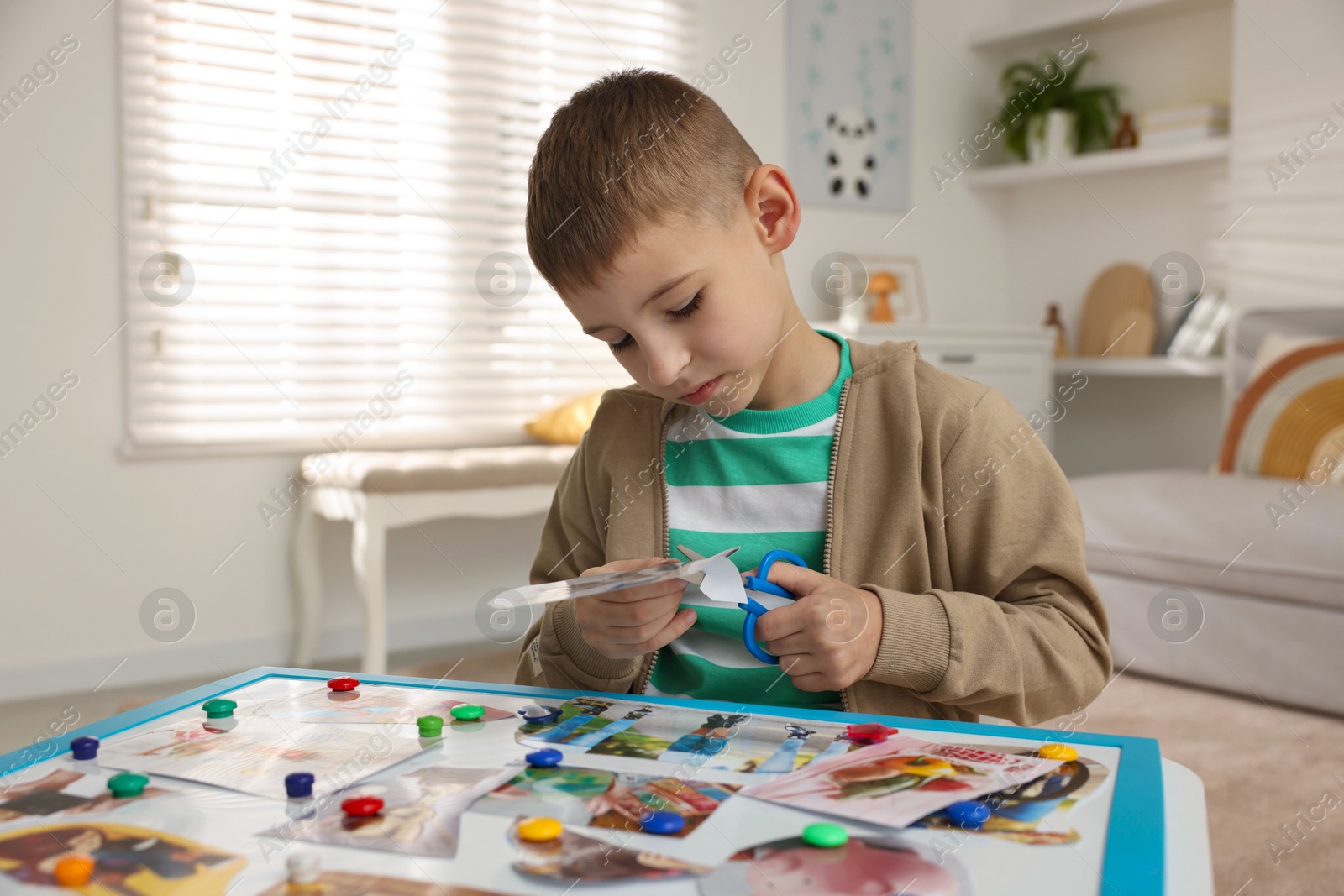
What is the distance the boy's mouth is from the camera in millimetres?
834

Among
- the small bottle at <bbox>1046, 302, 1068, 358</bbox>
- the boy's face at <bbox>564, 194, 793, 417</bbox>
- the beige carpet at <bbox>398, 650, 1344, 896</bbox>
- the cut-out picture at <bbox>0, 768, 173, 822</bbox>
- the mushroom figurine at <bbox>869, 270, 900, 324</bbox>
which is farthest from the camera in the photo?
the small bottle at <bbox>1046, 302, 1068, 358</bbox>

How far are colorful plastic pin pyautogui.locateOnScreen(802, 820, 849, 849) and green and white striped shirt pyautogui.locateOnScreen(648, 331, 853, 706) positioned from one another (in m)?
0.39

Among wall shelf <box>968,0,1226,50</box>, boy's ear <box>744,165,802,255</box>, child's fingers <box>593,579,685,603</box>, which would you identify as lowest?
child's fingers <box>593,579,685,603</box>

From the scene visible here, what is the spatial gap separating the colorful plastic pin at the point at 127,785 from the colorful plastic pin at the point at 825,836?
1.11 feet

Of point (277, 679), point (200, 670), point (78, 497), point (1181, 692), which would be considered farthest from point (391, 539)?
point (277, 679)

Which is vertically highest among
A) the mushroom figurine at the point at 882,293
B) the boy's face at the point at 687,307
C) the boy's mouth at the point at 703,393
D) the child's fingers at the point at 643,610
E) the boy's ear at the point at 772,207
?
the mushroom figurine at the point at 882,293

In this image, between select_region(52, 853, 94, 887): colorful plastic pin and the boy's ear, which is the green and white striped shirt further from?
select_region(52, 853, 94, 887): colorful plastic pin

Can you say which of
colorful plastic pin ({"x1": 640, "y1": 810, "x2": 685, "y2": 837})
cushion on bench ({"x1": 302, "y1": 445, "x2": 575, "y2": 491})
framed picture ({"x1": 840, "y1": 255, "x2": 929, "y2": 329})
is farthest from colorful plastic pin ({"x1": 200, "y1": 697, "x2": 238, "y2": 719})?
framed picture ({"x1": 840, "y1": 255, "x2": 929, "y2": 329})

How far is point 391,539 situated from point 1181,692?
1996 mm

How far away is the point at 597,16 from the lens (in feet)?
10.6

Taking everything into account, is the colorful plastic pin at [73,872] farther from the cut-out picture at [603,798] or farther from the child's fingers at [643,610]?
the child's fingers at [643,610]

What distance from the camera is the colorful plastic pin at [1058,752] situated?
57cm

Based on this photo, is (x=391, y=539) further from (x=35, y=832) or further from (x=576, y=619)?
(x=35, y=832)

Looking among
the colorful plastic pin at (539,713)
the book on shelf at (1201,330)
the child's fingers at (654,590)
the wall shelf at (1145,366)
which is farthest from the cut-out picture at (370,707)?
the book on shelf at (1201,330)
